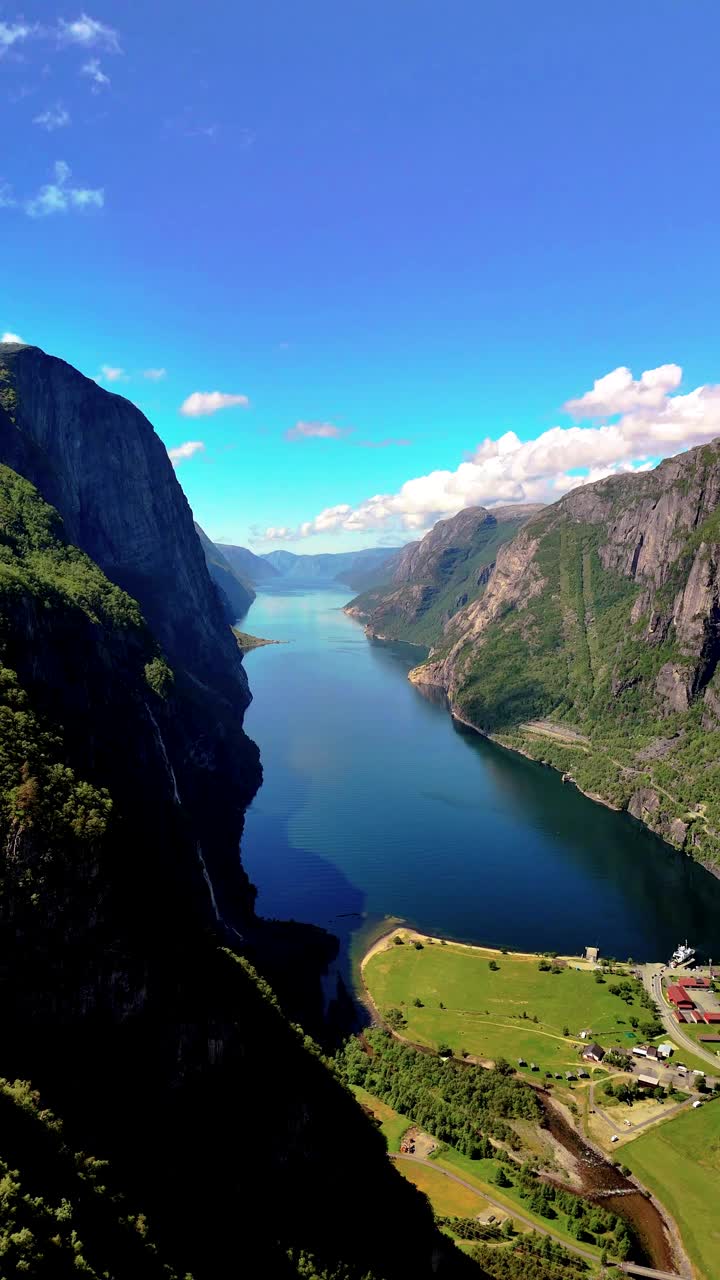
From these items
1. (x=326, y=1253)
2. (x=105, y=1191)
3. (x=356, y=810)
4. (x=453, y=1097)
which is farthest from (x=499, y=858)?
(x=105, y=1191)

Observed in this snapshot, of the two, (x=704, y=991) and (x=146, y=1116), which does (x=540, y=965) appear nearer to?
(x=704, y=991)

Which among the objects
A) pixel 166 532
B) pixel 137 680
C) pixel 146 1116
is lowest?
pixel 146 1116

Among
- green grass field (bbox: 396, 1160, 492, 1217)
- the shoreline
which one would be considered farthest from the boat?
green grass field (bbox: 396, 1160, 492, 1217)

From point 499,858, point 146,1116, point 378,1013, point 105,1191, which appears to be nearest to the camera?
point 105,1191

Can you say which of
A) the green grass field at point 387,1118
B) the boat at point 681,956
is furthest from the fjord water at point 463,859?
the green grass field at point 387,1118

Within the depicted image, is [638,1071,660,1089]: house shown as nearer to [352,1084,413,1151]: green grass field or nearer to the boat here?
[352,1084,413,1151]: green grass field

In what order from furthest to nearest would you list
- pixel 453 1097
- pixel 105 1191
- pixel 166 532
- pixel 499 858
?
pixel 166 532 → pixel 499 858 → pixel 453 1097 → pixel 105 1191

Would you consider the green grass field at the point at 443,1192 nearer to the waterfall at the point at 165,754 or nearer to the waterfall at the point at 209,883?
the waterfall at the point at 209,883
